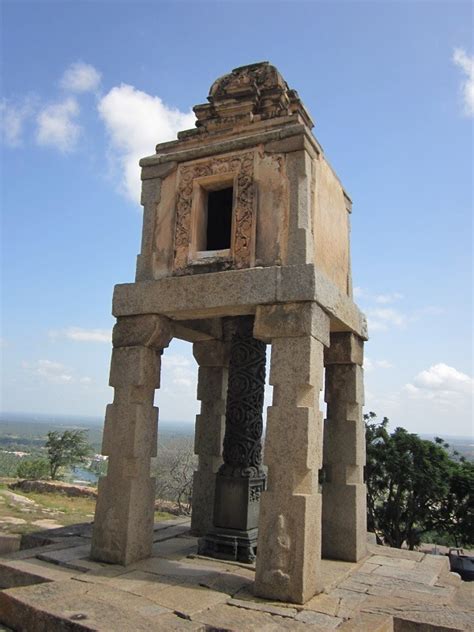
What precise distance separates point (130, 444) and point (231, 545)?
1870mm

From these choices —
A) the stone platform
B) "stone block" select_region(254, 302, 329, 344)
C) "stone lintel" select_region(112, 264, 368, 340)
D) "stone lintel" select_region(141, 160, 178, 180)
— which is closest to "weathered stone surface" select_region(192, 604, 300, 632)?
the stone platform

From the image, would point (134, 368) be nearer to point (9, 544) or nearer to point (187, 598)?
point (187, 598)

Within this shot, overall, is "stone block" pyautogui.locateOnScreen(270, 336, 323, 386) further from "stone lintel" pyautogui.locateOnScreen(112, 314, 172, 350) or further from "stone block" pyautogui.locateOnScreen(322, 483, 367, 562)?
"stone block" pyautogui.locateOnScreen(322, 483, 367, 562)

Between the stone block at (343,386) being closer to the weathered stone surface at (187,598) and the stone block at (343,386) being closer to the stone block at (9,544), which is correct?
the weathered stone surface at (187,598)

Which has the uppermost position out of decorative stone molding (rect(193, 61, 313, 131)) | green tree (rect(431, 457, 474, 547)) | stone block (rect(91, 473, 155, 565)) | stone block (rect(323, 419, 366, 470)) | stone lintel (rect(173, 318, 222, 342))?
decorative stone molding (rect(193, 61, 313, 131))

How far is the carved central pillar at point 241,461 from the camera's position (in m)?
6.64

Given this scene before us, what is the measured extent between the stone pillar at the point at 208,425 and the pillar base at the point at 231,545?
1.33 m

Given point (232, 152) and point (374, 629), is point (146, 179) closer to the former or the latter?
point (232, 152)

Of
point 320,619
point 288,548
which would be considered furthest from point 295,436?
point 320,619

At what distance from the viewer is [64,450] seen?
78.2 feet

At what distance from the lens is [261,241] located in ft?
20.3

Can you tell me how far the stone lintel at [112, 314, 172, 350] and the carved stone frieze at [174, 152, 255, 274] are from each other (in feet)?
2.36

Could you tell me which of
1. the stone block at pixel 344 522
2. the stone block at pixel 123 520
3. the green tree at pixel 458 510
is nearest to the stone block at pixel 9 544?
the stone block at pixel 123 520

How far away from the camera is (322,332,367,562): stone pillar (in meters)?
6.74
